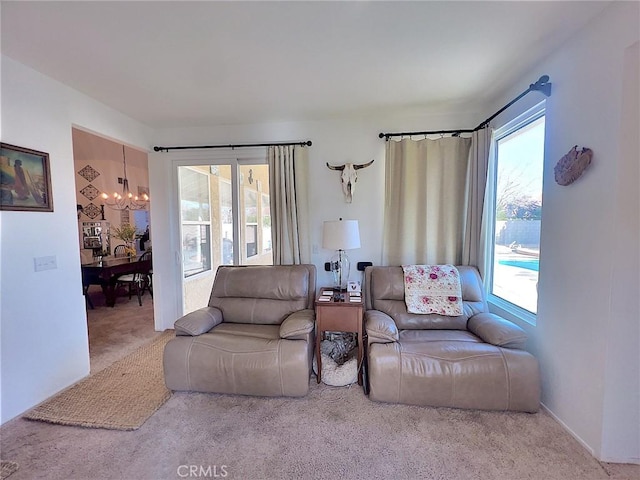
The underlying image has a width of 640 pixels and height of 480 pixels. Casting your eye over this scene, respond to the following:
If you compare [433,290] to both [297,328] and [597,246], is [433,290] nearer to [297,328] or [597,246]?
[597,246]

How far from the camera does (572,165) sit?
5.35 feet

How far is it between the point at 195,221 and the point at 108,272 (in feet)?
6.01

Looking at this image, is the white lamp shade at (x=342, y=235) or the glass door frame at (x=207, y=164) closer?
the white lamp shade at (x=342, y=235)

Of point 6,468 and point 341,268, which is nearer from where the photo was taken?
point 6,468

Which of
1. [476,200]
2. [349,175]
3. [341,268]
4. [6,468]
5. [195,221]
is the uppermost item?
[349,175]

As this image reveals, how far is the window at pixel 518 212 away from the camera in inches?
83.4

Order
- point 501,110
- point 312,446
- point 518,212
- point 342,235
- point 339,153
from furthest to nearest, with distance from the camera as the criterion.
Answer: point 339,153, point 342,235, point 518,212, point 501,110, point 312,446

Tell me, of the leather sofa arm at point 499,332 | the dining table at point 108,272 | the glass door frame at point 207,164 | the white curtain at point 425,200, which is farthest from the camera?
the dining table at point 108,272

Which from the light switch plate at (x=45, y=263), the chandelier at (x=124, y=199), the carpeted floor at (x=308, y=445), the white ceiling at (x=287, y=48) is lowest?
the carpeted floor at (x=308, y=445)

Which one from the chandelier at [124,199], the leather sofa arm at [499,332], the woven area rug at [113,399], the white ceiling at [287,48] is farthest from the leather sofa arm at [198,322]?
Answer: the chandelier at [124,199]

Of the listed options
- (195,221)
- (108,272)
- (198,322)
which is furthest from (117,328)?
(198,322)

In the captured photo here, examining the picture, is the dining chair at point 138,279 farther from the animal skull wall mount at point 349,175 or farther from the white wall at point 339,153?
the animal skull wall mount at point 349,175

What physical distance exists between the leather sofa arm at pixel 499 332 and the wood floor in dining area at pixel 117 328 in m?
3.39

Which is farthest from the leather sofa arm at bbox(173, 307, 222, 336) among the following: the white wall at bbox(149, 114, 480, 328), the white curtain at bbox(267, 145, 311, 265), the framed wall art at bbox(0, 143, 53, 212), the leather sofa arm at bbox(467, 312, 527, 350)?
the leather sofa arm at bbox(467, 312, 527, 350)
